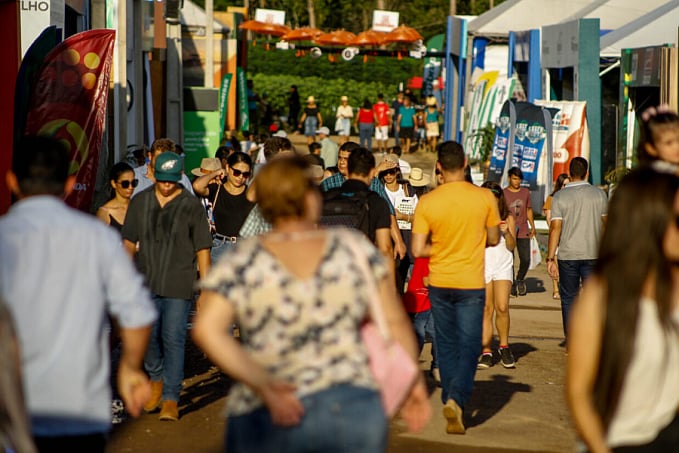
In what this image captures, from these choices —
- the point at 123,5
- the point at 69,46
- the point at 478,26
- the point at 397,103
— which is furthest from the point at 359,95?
the point at 69,46

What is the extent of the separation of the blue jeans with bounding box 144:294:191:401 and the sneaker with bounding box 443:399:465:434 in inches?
72.3

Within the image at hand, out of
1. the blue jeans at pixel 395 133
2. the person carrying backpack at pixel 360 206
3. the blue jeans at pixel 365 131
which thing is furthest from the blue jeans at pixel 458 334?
the blue jeans at pixel 395 133

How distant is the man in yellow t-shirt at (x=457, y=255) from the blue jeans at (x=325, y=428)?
4.01m

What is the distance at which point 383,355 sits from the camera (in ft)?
13.1

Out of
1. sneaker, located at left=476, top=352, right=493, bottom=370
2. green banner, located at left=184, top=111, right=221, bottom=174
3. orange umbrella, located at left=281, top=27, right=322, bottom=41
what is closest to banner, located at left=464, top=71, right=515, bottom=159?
green banner, located at left=184, top=111, right=221, bottom=174

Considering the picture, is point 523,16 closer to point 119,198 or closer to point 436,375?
point 436,375

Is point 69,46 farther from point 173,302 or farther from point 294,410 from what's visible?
point 294,410

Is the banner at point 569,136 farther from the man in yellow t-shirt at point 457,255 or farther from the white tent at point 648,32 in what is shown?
the man in yellow t-shirt at point 457,255

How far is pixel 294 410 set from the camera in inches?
148

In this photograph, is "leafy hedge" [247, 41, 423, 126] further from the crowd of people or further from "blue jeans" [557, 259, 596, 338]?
the crowd of people

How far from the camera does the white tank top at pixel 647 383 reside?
3791mm

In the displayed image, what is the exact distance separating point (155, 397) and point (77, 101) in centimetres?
277

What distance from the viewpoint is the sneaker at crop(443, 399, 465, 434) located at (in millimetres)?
7902

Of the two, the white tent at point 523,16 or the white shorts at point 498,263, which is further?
the white tent at point 523,16
